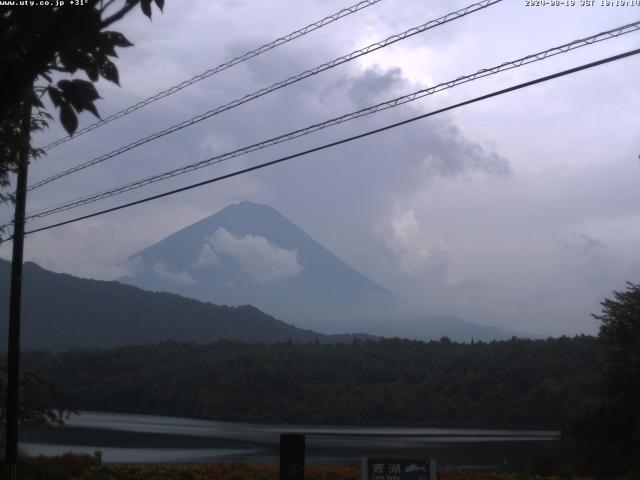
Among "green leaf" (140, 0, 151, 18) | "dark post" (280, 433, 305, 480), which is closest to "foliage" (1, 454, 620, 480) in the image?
"dark post" (280, 433, 305, 480)

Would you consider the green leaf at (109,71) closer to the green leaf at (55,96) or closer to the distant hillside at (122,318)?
the green leaf at (55,96)

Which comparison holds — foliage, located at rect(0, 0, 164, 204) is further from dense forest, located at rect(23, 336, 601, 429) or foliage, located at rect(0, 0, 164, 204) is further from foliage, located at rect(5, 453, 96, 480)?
dense forest, located at rect(23, 336, 601, 429)

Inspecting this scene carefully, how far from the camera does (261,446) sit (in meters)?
32.6

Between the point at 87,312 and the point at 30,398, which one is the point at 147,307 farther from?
the point at 30,398

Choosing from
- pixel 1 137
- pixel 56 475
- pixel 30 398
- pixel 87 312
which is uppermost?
pixel 87 312

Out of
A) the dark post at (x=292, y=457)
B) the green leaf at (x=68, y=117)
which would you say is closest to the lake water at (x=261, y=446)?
the dark post at (x=292, y=457)

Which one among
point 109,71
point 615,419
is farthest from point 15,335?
point 615,419

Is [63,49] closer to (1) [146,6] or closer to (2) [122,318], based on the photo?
(1) [146,6]

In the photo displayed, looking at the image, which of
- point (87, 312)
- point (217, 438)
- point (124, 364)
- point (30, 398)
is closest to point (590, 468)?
point (30, 398)

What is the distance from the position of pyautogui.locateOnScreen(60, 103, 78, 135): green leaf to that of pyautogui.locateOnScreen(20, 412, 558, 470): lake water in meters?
18.6

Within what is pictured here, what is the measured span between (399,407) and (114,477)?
34396mm

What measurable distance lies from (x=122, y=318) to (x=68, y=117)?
132636 mm

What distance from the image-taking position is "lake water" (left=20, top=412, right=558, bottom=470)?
25.1m

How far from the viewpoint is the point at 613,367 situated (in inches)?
915
